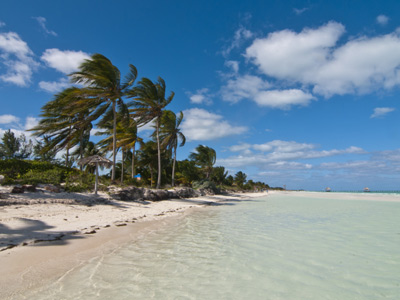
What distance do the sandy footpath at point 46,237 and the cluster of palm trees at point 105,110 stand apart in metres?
6.29

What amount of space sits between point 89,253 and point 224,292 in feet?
8.97

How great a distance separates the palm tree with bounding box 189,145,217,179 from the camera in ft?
A: 126

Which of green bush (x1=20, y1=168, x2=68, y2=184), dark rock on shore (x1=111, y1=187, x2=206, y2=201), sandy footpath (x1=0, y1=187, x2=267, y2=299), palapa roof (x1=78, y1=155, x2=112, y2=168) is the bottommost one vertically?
sandy footpath (x1=0, y1=187, x2=267, y2=299)

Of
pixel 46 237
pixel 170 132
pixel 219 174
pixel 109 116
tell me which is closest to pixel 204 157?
pixel 219 174

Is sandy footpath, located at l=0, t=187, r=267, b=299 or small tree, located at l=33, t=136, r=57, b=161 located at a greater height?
small tree, located at l=33, t=136, r=57, b=161

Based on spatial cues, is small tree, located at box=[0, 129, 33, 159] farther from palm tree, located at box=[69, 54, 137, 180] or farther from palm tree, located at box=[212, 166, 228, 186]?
palm tree, located at box=[212, 166, 228, 186]

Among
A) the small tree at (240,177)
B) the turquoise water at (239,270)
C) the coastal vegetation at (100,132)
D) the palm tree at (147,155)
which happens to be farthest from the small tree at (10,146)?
the small tree at (240,177)

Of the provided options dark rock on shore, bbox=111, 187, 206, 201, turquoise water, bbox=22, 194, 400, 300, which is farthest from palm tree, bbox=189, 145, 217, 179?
turquoise water, bbox=22, 194, 400, 300

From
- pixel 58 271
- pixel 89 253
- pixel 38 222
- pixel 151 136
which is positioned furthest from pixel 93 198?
pixel 151 136

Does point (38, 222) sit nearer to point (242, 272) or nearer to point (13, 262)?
point (13, 262)

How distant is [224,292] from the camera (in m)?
2.86

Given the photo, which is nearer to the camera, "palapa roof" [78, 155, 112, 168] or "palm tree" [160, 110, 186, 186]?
"palapa roof" [78, 155, 112, 168]

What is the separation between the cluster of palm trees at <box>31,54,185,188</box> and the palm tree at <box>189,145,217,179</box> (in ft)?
40.5

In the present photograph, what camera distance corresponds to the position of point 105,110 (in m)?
18.1
